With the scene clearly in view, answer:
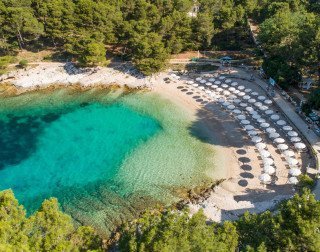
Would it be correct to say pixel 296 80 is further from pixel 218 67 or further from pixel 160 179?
pixel 160 179

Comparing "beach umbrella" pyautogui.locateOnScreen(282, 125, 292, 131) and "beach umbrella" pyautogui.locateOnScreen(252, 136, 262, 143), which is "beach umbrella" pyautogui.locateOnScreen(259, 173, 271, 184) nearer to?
"beach umbrella" pyautogui.locateOnScreen(252, 136, 262, 143)

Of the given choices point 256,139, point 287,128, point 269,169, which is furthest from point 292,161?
point 287,128

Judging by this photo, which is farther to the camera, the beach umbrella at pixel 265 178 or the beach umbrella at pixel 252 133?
the beach umbrella at pixel 252 133

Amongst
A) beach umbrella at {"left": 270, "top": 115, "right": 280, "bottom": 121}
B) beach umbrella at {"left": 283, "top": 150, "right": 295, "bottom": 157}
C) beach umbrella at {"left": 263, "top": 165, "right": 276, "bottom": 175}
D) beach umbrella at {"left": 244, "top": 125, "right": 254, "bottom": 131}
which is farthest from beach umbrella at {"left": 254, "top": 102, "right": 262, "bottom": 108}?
beach umbrella at {"left": 263, "top": 165, "right": 276, "bottom": 175}

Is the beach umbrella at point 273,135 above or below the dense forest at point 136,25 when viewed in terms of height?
below

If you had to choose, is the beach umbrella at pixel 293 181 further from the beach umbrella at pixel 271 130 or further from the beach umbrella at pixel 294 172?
the beach umbrella at pixel 271 130

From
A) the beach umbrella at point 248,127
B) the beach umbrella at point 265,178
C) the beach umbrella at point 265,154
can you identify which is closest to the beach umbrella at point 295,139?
the beach umbrella at point 265,154

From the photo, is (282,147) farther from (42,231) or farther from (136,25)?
(136,25)
